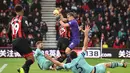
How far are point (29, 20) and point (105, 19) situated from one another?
17.9 ft

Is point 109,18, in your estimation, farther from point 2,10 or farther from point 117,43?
point 2,10

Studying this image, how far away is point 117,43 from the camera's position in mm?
29297

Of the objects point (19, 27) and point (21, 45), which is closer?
point (21, 45)

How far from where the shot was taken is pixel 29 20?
30375 mm

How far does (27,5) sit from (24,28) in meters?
17.6

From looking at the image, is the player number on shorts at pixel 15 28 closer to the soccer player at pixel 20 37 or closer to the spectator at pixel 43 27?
the soccer player at pixel 20 37

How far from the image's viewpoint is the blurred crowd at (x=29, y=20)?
28891mm

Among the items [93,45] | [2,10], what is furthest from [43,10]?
[93,45]

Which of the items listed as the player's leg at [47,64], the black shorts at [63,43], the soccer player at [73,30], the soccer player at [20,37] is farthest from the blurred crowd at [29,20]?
the soccer player at [20,37]

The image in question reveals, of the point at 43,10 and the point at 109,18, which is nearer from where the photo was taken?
the point at 109,18

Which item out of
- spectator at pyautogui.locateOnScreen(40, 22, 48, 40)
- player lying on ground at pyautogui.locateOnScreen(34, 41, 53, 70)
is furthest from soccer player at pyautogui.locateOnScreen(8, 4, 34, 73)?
spectator at pyautogui.locateOnScreen(40, 22, 48, 40)

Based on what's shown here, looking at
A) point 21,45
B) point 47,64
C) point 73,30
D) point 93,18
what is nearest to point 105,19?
point 93,18

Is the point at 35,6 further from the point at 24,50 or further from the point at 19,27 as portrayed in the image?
the point at 24,50

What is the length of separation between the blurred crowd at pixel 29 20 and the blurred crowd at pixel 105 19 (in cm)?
205
